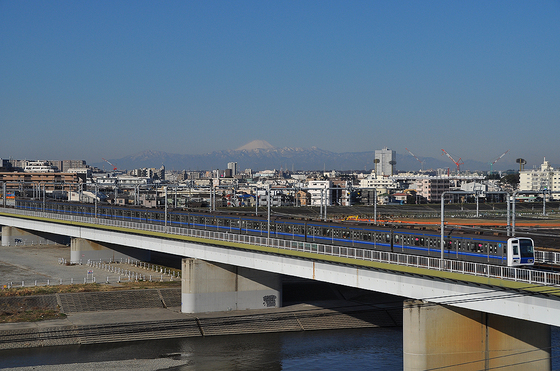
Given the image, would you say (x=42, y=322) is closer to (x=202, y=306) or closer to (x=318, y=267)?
(x=202, y=306)

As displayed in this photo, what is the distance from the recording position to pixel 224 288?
68.8 meters

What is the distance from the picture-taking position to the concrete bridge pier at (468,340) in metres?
41.9

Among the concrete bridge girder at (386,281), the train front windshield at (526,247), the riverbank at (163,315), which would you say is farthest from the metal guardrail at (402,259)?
the riverbank at (163,315)

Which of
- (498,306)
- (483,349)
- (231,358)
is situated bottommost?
(231,358)

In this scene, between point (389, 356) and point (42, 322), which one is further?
point (42, 322)

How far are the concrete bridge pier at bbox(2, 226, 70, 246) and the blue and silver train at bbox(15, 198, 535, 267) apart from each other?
142 feet

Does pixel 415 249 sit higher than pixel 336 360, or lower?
higher

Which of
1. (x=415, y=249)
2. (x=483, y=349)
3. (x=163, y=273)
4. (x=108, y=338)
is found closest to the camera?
(x=483, y=349)

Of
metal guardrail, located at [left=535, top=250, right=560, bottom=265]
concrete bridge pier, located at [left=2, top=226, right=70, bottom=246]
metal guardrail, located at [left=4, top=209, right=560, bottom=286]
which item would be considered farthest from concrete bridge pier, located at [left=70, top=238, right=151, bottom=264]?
metal guardrail, located at [left=535, top=250, right=560, bottom=265]

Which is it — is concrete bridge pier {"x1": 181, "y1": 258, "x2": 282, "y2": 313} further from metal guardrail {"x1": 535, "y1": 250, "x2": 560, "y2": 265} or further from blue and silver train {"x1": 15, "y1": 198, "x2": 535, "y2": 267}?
metal guardrail {"x1": 535, "y1": 250, "x2": 560, "y2": 265}

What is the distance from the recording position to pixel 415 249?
164 ft

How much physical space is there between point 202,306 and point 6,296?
2248cm

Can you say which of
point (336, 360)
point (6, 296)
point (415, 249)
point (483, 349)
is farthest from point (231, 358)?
point (6, 296)

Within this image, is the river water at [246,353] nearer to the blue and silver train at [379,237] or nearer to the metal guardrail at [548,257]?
the blue and silver train at [379,237]
